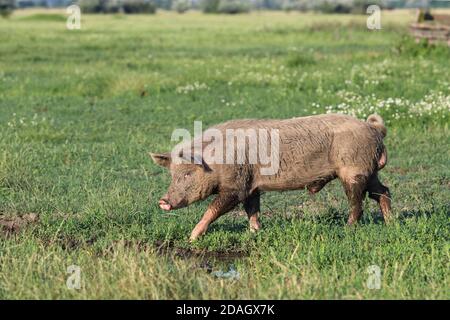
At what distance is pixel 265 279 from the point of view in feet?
19.7

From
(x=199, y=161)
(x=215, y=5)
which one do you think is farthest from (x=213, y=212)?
(x=215, y=5)

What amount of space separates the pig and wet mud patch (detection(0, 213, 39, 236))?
1.44m

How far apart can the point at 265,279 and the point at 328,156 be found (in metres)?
1.84

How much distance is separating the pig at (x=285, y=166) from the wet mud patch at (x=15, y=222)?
4.73 ft

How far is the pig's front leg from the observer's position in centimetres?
721

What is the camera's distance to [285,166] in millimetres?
7438

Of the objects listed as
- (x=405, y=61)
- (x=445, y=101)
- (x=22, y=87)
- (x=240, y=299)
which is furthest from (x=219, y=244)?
(x=405, y=61)

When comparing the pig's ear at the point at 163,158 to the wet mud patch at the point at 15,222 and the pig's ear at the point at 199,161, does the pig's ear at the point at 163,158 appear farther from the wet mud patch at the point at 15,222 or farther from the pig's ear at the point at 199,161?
the wet mud patch at the point at 15,222

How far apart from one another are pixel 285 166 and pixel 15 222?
251 cm

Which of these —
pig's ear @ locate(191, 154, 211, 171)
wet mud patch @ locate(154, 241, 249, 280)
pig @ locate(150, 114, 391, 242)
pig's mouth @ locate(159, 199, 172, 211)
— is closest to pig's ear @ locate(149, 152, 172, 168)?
pig @ locate(150, 114, 391, 242)

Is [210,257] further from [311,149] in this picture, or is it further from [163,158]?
[311,149]

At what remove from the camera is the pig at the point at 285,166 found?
23.7 feet

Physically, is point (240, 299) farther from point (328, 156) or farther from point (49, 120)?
point (49, 120)
